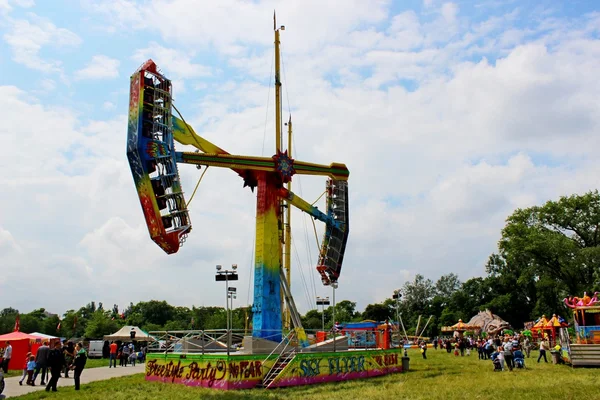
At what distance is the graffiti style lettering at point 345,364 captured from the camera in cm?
2447

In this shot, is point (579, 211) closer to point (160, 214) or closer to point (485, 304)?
point (485, 304)

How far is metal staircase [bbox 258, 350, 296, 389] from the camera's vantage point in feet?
70.8

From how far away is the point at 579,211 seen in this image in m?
60.5

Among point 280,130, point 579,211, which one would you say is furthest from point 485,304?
point 280,130

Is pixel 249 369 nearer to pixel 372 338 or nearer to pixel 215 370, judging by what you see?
pixel 215 370

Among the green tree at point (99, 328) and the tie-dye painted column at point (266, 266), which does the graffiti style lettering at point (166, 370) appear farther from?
the green tree at point (99, 328)

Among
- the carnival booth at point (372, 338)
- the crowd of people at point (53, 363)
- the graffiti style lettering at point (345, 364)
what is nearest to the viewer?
the crowd of people at point (53, 363)

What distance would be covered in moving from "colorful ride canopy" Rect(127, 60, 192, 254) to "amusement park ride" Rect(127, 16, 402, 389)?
1.7 inches

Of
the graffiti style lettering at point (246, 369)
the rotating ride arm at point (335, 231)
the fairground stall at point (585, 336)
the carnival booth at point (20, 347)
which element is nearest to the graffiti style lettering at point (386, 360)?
the rotating ride arm at point (335, 231)

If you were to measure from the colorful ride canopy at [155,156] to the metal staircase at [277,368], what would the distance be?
6.88 m

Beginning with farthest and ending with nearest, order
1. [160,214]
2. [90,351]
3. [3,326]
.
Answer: [3,326] < [90,351] < [160,214]

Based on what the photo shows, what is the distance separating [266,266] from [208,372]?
6.73 metres

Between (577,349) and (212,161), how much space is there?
20884 millimetres

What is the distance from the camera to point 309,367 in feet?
76.0
